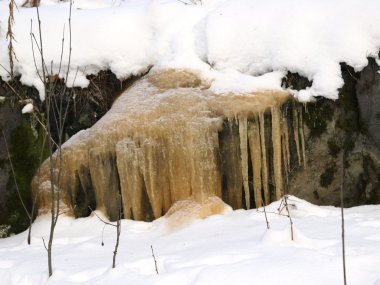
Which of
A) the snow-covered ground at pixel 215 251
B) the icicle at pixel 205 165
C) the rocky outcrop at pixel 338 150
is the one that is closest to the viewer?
the snow-covered ground at pixel 215 251

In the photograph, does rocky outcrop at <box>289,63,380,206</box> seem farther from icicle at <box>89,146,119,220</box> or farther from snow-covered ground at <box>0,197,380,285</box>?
icicle at <box>89,146,119,220</box>

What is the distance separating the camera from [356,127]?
463cm

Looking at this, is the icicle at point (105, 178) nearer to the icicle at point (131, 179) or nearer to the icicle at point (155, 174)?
the icicle at point (131, 179)

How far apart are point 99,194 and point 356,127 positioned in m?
2.55

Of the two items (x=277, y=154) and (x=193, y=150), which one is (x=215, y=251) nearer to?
(x=193, y=150)

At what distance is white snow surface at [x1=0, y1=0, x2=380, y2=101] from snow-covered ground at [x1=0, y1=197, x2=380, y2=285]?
1.31m

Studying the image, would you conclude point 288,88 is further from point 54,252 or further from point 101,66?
point 54,252

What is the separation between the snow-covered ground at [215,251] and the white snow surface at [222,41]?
131cm

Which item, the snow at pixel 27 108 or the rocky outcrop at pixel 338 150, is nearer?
the rocky outcrop at pixel 338 150

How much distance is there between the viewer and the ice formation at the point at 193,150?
4.47 meters

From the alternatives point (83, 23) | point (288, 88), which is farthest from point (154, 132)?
point (83, 23)

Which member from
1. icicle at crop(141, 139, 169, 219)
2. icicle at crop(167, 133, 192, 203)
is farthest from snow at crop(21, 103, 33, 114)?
icicle at crop(167, 133, 192, 203)

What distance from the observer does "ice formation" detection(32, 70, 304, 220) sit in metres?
4.47

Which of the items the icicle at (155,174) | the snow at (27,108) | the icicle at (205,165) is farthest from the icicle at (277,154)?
the snow at (27,108)
